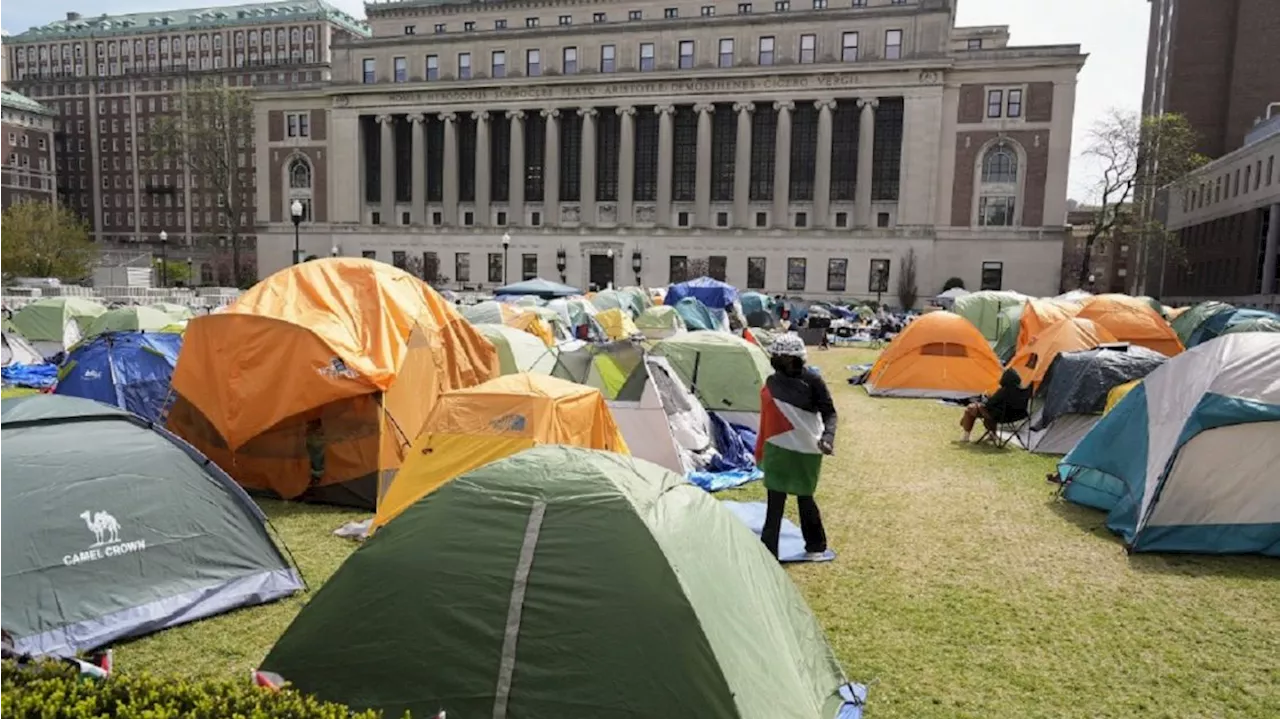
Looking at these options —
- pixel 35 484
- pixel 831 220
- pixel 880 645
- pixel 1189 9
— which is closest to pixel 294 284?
pixel 35 484

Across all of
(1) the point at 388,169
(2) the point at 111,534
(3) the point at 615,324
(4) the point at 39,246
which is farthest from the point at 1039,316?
(4) the point at 39,246

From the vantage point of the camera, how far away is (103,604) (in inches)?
214

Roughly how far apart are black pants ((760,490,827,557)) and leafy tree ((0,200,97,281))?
57244 mm

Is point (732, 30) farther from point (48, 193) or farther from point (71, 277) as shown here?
point (48, 193)

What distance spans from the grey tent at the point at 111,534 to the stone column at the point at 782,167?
52631 millimetres

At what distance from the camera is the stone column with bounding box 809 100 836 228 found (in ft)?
178

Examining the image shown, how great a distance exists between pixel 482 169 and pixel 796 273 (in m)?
24.8

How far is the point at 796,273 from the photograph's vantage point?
56.2 m

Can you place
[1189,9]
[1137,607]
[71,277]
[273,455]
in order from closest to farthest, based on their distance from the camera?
1. [1137,607]
2. [273,455]
3. [71,277]
4. [1189,9]

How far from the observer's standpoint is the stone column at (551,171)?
5953 cm

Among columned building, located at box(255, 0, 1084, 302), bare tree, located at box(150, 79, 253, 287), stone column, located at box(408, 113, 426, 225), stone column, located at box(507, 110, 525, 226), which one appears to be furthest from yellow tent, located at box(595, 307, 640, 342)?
bare tree, located at box(150, 79, 253, 287)

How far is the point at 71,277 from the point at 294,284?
5576 cm

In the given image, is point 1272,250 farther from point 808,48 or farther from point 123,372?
point 123,372

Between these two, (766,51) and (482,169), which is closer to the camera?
(766,51)
